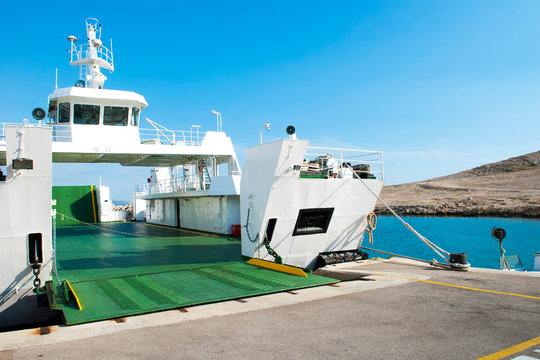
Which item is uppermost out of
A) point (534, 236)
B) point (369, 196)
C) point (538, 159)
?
point (538, 159)

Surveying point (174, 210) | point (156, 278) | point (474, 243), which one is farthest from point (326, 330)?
point (474, 243)

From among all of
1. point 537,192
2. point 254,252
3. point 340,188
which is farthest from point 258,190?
point 537,192

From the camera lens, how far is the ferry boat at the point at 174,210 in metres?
5.52

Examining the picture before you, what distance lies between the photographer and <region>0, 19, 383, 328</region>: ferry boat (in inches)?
217

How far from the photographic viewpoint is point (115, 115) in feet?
47.9

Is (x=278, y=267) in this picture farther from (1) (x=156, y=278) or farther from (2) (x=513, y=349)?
(2) (x=513, y=349)

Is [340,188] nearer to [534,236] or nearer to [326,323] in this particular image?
[326,323]

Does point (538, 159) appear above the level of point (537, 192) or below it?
above

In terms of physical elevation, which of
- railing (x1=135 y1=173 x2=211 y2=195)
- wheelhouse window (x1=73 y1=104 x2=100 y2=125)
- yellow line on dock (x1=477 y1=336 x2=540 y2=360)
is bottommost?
yellow line on dock (x1=477 y1=336 x2=540 y2=360)

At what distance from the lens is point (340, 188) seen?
9227 millimetres

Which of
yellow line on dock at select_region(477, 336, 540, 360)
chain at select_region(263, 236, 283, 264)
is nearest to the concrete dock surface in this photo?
yellow line on dock at select_region(477, 336, 540, 360)

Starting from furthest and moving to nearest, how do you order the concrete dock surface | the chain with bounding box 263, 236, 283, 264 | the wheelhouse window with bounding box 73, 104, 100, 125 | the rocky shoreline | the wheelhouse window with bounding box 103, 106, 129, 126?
the rocky shoreline
the wheelhouse window with bounding box 103, 106, 129, 126
the wheelhouse window with bounding box 73, 104, 100, 125
the chain with bounding box 263, 236, 283, 264
the concrete dock surface

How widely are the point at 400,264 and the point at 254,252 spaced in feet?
11.9

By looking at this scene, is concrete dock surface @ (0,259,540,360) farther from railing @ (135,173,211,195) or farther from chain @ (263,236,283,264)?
railing @ (135,173,211,195)
